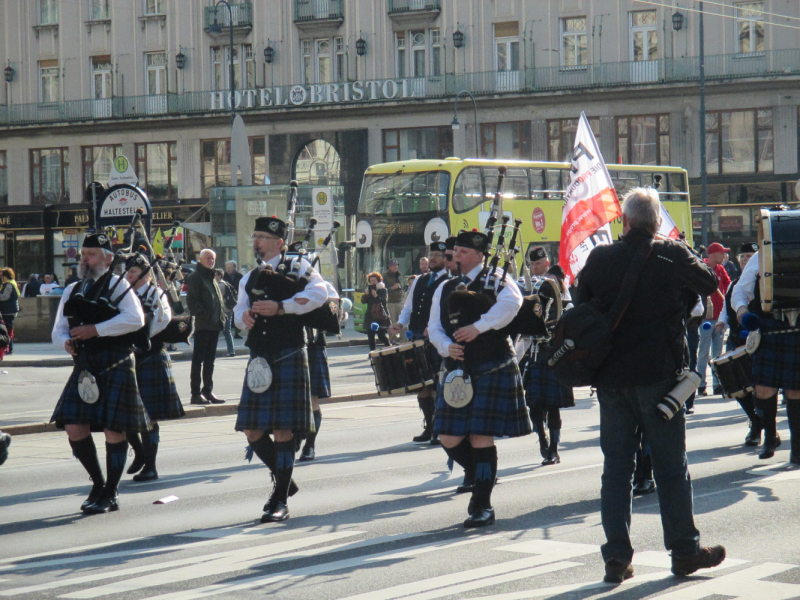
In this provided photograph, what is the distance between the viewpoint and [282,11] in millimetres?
46906

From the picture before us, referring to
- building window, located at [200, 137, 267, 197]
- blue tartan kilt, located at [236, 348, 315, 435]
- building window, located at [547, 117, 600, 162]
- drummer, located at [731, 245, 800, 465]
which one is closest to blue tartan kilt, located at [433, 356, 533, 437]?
blue tartan kilt, located at [236, 348, 315, 435]

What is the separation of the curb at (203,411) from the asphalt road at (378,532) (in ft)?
6.09

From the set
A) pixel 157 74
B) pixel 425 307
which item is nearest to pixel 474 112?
pixel 157 74

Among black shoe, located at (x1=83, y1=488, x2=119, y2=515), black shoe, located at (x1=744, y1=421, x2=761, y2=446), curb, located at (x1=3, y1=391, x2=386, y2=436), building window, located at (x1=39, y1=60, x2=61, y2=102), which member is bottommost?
curb, located at (x1=3, y1=391, x2=386, y2=436)

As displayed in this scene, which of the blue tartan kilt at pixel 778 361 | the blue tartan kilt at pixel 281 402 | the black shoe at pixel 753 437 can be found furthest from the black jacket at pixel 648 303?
the black shoe at pixel 753 437

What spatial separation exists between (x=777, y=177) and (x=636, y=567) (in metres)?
36.7

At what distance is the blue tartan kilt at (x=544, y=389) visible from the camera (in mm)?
9648

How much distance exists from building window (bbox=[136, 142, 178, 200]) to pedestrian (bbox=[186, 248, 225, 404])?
3377 cm

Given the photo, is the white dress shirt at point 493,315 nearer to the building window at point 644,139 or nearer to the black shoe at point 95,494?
the black shoe at point 95,494

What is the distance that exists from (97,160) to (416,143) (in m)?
14.1

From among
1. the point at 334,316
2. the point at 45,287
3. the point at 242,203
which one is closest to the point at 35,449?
the point at 334,316

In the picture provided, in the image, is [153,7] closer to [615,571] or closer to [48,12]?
[48,12]

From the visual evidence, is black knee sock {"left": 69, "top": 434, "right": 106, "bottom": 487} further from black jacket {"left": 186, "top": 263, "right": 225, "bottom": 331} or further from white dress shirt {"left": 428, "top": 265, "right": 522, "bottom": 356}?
black jacket {"left": 186, "top": 263, "right": 225, "bottom": 331}

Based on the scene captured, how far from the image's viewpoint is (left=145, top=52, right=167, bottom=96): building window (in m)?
48.7
